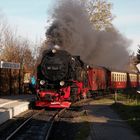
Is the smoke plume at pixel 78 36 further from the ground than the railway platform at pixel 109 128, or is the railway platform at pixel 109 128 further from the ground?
the smoke plume at pixel 78 36

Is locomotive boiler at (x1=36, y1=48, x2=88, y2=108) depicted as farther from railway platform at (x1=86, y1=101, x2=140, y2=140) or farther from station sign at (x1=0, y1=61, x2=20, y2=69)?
railway platform at (x1=86, y1=101, x2=140, y2=140)

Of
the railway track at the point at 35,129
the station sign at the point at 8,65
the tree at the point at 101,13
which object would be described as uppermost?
the tree at the point at 101,13

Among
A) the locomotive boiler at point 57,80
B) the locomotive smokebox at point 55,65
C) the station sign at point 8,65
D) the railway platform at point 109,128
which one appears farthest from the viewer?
the station sign at point 8,65

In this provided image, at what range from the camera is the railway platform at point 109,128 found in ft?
43.7

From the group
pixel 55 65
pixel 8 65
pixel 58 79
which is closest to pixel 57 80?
pixel 58 79

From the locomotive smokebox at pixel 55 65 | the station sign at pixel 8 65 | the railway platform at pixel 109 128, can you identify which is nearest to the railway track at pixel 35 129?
the railway platform at pixel 109 128

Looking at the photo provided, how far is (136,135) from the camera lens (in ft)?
44.7

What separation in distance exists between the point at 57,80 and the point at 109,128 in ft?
29.4

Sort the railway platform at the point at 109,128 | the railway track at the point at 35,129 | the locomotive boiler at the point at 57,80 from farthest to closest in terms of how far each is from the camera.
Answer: the locomotive boiler at the point at 57,80 < the railway track at the point at 35,129 < the railway platform at the point at 109,128

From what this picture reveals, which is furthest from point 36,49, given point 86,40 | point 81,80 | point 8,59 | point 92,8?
point 81,80

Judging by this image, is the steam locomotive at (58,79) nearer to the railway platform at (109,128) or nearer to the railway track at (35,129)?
the railway track at (35,129)

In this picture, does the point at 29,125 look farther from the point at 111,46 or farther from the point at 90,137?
the point at 111,46

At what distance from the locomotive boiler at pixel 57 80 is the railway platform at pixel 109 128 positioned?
132 inches

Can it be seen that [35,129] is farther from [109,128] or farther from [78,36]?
[78,36]
